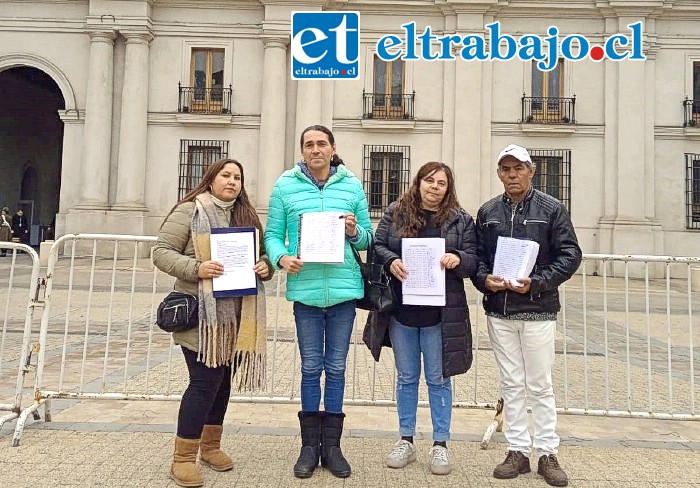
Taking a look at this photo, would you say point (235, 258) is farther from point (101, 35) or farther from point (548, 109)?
point (101, 35)

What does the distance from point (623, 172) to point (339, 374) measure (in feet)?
65.5

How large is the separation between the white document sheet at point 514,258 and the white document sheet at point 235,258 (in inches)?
63.5

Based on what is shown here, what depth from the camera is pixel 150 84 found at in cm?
2125

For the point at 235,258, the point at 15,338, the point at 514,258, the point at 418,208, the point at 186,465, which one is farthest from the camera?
the point at 15,338

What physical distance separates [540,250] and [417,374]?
1.18 m

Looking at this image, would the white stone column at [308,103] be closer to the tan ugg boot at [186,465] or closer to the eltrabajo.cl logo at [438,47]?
the eltrabajo.cl logo at [438,47]

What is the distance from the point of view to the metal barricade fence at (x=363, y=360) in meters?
4.93

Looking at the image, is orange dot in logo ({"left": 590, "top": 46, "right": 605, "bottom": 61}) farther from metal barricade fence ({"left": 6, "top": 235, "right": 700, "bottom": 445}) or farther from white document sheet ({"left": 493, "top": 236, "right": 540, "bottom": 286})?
white document sheet ({"left": 493, "top": 236, "right": 540, "bottom": 286})

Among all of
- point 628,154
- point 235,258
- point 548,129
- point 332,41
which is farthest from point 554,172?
point 235,258

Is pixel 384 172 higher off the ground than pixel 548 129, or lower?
lower

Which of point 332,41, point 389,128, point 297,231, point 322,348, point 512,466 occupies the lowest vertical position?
point 512,466

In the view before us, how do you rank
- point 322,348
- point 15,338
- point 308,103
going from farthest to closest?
point 308,103 → point 15,338 → point 322,348

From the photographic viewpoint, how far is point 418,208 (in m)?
3.86

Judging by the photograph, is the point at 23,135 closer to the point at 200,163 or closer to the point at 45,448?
the point at 200,163
